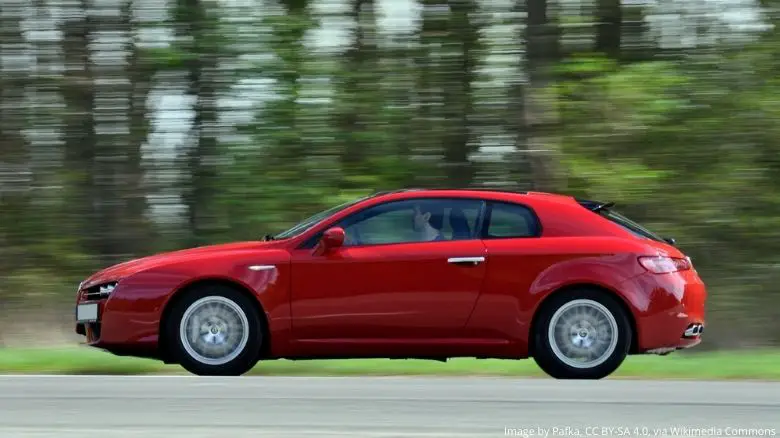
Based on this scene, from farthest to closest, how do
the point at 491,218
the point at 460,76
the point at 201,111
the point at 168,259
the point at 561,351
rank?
the point at 201,111 < the point at 460,76 < the point at 491,218 < the point at 168,259 < the point at 561,351

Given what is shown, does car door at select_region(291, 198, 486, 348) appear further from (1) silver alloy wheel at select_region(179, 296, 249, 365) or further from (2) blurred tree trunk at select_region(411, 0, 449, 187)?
(2) blurred tree trunk at select_region(411, 0, 449, 187)

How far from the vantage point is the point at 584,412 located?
784 cm

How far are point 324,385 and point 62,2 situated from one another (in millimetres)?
8449

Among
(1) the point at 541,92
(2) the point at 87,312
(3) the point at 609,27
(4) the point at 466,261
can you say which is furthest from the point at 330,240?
(3) the point at 609,27

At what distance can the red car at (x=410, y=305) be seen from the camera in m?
9.93

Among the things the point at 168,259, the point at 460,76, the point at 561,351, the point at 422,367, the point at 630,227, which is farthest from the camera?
the point at 460,76

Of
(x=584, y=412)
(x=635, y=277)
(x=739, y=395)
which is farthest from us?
(x=635, y=277)

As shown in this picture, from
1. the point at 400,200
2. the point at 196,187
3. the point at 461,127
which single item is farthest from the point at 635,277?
the point at 196,187

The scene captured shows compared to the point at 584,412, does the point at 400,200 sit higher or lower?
higher

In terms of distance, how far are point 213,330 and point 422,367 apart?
2090 mm

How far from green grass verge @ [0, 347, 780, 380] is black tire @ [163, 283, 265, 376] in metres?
1.03

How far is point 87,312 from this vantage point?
10266 mm

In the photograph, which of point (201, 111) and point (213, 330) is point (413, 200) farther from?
point (201, 111)

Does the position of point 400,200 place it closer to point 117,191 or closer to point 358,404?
point 358,404
